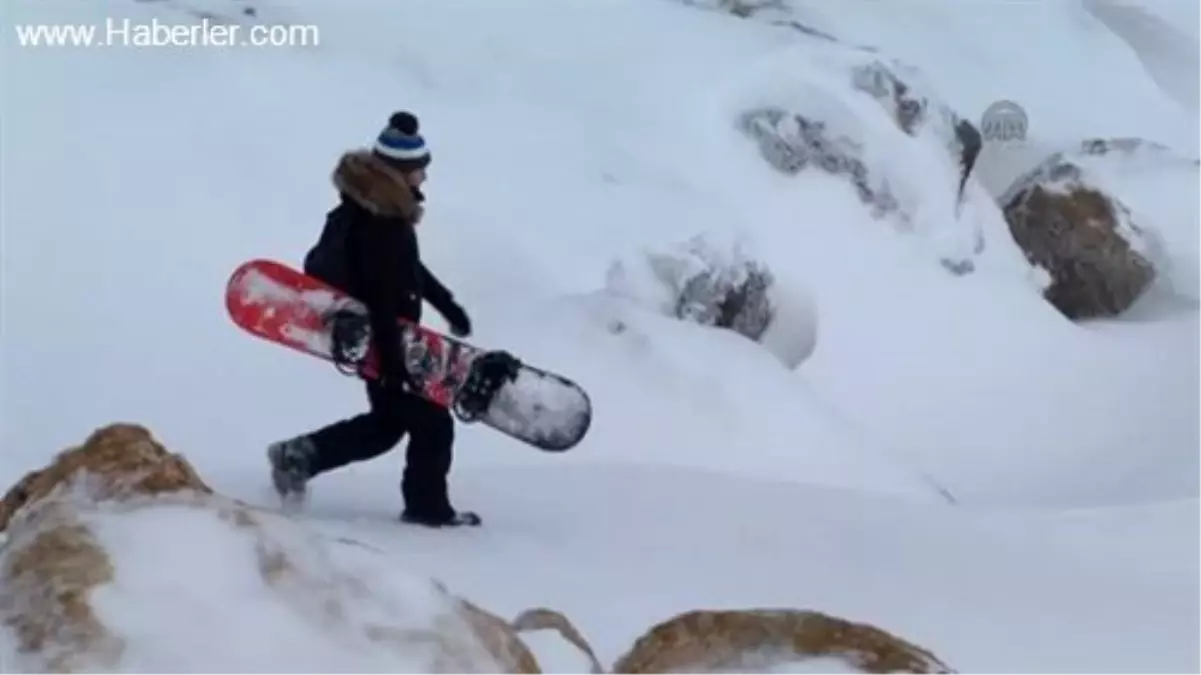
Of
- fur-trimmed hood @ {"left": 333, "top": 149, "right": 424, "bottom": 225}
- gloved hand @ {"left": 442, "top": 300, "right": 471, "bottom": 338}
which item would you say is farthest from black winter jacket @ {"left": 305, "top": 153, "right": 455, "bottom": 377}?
gloved hand @ {"left": 442, "top": 300, "right": 471, "bottom": 338}

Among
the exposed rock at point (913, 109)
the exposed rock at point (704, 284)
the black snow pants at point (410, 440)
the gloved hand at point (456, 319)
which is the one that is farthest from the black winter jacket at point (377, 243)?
the exposed rock at point (913, 109)

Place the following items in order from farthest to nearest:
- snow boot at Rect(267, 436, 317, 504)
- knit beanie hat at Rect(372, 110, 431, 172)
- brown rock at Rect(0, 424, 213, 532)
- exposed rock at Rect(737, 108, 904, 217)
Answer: exposed rock at Rect(737, 108, 904, 217), snow boot at Rect(267, 436, 317, 504), knit beanie hat at Rect(372, 110, 431, 172), brown rock at Rect(0, 424, 213, 532)

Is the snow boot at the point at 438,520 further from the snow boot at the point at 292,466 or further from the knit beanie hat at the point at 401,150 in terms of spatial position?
the knit beanie hat at the point at 401,150

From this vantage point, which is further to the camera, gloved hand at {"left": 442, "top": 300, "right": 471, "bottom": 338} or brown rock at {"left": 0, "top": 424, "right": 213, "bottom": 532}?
gloved hand at {"left": 442, "top": 300, "right": 471, "bottom": 338}

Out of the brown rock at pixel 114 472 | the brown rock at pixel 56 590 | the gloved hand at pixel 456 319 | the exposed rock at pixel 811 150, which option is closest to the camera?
the brown rock at pixel 56 590

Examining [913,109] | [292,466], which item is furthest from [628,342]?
[913,109]

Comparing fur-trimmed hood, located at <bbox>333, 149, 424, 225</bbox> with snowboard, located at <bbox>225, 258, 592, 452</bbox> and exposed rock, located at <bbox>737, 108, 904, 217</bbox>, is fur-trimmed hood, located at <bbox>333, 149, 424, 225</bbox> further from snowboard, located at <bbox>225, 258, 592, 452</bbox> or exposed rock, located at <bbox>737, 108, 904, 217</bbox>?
exposed rock, located at <bbox>737, 108, 904, 217</bbox>

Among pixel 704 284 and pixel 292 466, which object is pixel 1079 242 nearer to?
pixel 704 284

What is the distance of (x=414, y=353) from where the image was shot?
4055 mm

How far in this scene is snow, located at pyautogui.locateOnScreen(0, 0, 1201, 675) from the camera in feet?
12.5

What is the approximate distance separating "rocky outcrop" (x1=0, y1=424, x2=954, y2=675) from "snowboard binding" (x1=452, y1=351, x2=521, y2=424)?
3.76ft

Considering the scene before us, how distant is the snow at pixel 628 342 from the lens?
3.80 meters

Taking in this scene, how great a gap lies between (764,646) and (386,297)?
155 centimetres

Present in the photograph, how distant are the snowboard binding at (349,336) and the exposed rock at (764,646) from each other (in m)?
1.42
